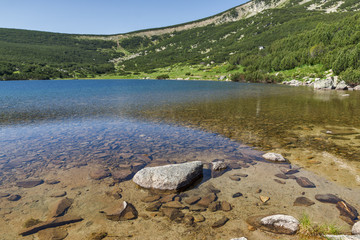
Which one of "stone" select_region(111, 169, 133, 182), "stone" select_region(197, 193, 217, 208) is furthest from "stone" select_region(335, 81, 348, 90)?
"stone" select_region(111, 169, 133, 182)

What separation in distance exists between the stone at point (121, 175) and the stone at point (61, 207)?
217 centimetres

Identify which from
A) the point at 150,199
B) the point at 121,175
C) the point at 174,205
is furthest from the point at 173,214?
the point at 121,175

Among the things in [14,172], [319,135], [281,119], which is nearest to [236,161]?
[319,135]

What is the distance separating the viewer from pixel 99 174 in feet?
Answer: 32.4

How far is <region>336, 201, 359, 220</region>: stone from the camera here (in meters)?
6.62

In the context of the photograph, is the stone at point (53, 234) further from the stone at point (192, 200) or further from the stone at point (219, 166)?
the stone at point (219, 166)

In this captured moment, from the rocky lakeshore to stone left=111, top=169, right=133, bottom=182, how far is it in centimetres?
5

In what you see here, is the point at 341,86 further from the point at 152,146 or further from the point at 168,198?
the point at 168,198

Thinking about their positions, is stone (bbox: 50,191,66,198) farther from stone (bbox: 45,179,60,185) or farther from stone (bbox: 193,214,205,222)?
stone (bbox: 193,214,205,222)

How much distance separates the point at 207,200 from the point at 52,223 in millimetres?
5303

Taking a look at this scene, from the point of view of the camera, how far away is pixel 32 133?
17.1 meters

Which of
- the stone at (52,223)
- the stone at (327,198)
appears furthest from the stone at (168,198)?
the stone at (327,198)

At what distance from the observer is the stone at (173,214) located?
6.77 m

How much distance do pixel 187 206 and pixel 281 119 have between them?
18359 mm
